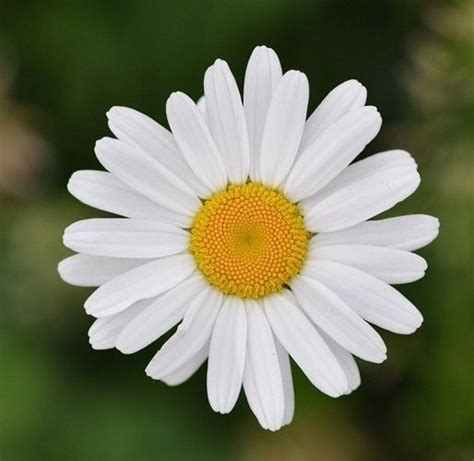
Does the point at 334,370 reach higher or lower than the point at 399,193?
lower

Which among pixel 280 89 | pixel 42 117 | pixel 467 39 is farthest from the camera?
pixel 42 117

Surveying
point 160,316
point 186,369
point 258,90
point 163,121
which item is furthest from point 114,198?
point 163,121

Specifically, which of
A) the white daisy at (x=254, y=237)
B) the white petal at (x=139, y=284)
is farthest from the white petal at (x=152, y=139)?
the white petal at (x=139, y=284)

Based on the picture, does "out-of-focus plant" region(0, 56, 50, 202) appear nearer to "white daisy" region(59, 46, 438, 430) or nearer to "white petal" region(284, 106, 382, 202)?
"white daisy" region(59, 46, 438, 430)

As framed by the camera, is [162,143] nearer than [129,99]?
Yes

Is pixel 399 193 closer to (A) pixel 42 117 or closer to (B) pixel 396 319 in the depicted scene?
(B) pixel 396 319

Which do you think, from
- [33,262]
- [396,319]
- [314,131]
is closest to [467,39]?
[314,131]

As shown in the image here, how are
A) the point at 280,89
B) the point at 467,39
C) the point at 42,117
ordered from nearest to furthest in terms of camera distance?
the point at 280,89
the point at 467,39
the point at 42,117
